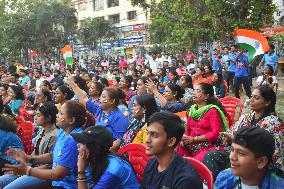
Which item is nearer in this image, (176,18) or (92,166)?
(92,166)

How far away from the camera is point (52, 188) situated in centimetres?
334

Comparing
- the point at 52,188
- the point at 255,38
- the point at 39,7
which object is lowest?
the point at 52,188

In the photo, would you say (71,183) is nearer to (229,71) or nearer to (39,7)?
(229,71)

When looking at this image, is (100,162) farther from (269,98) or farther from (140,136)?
(269,98)

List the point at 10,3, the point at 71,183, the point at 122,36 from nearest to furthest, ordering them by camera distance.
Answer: the point at 71,183 → the point at 10,3 → the point at 122,36

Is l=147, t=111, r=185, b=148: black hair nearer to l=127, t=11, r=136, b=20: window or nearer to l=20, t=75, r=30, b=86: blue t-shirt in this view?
l=20, t=75, r=30, b=86: blue t-shirt

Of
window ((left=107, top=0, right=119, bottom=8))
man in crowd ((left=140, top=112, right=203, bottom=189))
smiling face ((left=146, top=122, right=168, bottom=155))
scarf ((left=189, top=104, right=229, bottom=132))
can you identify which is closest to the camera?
man in crowd ((left=140, top=112, right=203, bottom=189))

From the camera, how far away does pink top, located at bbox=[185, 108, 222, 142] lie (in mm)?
3855

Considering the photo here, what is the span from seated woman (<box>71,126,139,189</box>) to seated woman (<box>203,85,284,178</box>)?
3.33 feet

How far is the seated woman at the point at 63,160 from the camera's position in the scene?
121 inches

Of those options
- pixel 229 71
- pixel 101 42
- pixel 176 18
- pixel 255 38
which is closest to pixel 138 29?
pixel 101 42

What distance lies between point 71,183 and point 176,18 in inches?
431

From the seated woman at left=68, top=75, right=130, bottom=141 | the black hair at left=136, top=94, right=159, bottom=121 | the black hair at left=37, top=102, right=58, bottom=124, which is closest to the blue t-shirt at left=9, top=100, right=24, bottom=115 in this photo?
the seated woman at left=68, top=75, right=130, bottom=141

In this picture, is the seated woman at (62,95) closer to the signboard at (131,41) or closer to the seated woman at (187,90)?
the seated woman at (187,90)
